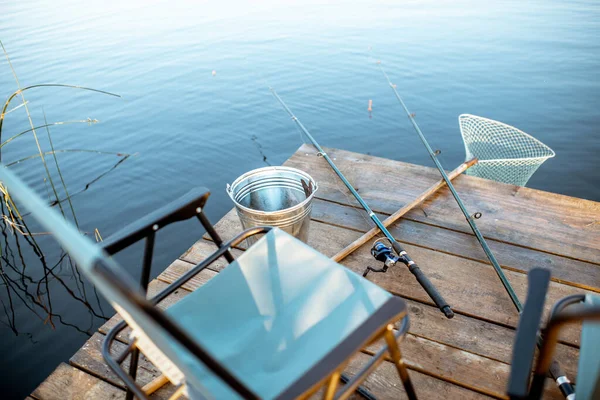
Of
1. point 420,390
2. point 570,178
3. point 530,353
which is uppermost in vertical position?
point 530,353

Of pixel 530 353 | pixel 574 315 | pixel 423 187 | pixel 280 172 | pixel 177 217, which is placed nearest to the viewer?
pixel 574 315

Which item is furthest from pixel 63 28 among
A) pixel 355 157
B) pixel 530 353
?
pixel 530 353

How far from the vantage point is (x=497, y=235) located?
246 centimetres

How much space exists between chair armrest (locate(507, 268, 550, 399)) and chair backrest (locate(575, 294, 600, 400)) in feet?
0.50

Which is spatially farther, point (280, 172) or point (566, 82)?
point (566, 82)

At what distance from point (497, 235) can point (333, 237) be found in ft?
2.97

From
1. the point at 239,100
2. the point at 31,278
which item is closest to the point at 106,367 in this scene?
the point at 31,278

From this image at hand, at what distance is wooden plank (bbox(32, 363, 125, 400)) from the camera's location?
171 cm

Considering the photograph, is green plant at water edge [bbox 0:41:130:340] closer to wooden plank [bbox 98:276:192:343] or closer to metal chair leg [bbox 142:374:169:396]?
wooden plank [bbox 98:276:192:343]

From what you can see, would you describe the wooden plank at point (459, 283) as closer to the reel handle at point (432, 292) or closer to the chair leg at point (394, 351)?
the reel handle at point (432, 292)

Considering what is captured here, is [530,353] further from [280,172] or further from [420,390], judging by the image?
[280,172]

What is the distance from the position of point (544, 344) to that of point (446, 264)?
4.66 feet

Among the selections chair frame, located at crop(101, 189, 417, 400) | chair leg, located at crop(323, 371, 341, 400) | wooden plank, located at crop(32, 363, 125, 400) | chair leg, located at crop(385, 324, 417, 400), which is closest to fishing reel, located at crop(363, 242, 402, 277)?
chair frame, located at crop(101, 189, 417, 400)

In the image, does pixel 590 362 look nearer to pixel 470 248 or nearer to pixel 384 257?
pixel 384 257
